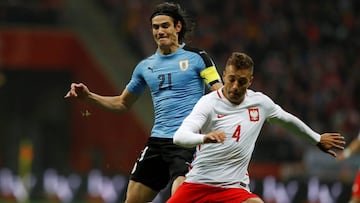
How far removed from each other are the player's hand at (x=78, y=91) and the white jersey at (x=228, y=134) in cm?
124

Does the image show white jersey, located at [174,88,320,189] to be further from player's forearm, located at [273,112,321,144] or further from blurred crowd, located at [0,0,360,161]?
blurred crowd, located at [0,0,360,161]

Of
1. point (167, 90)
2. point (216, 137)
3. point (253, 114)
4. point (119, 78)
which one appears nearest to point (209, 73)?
point (167, 90)

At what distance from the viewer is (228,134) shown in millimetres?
8391

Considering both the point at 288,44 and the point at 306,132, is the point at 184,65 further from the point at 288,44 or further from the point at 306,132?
the point at 288,44

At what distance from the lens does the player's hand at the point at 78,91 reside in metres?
9.23

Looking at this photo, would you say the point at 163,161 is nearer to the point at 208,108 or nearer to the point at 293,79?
the point at 208,108

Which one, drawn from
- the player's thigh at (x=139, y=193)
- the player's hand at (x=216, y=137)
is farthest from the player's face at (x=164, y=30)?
the player's hand at (x=216, y=137)

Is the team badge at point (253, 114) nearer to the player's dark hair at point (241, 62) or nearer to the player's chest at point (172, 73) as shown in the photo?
the player's dark hair at point (241, 62)

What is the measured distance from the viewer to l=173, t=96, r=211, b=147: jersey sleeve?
789cm

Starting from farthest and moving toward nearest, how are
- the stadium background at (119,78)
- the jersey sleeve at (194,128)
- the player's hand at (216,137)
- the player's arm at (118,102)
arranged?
1. the stadium background at (119,78)
2. the player's arm at (118,102)
3. the jersey sleeve at (194,128)
4. the player's hand at (216,137)

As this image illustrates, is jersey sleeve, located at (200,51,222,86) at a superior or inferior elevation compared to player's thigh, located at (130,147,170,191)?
superior

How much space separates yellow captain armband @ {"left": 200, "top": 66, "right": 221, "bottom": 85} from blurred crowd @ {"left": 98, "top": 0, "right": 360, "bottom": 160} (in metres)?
11.9

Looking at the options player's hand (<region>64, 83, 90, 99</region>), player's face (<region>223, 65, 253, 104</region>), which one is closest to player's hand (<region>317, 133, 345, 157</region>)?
player's face (<region>223, 65, 253, 104</region>)

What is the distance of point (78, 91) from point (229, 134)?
5.19ft
